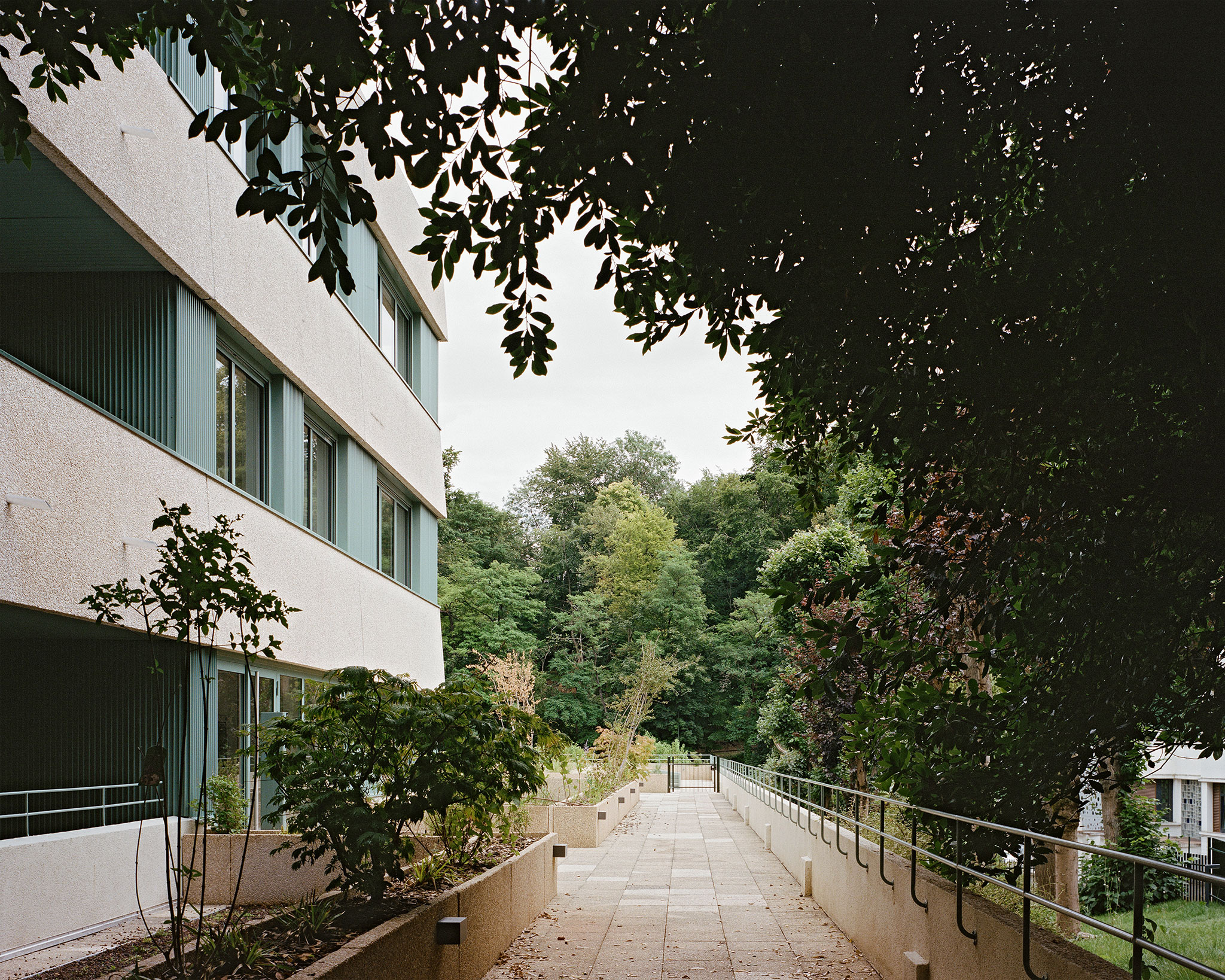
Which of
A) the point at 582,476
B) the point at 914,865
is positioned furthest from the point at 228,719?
the point at 582,476

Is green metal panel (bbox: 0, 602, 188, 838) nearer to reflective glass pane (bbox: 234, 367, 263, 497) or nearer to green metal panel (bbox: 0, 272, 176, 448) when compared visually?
green metal panel (bbox: 0, 272, 176, 448)

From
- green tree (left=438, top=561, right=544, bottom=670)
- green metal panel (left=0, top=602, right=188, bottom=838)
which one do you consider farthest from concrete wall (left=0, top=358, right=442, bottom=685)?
green tree (left=438, top=561, right=544, bottom=670)

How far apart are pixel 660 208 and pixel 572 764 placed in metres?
24.1

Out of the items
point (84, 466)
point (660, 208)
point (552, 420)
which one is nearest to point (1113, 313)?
point (660, 208)

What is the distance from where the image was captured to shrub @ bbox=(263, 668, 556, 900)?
260 inches

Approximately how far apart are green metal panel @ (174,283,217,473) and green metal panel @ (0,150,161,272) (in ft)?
2.23

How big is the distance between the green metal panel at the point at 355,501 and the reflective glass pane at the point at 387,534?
131 centimetres

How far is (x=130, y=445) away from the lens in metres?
9.72

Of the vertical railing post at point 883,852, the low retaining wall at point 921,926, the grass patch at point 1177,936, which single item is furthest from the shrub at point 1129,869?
the vertical railing post at point 883,852

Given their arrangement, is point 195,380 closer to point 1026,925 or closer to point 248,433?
point 248,433

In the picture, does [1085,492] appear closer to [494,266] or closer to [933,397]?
[933,397]

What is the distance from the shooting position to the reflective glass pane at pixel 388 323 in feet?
63.7

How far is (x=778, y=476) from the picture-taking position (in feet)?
198

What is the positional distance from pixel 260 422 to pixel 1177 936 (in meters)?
14.4
